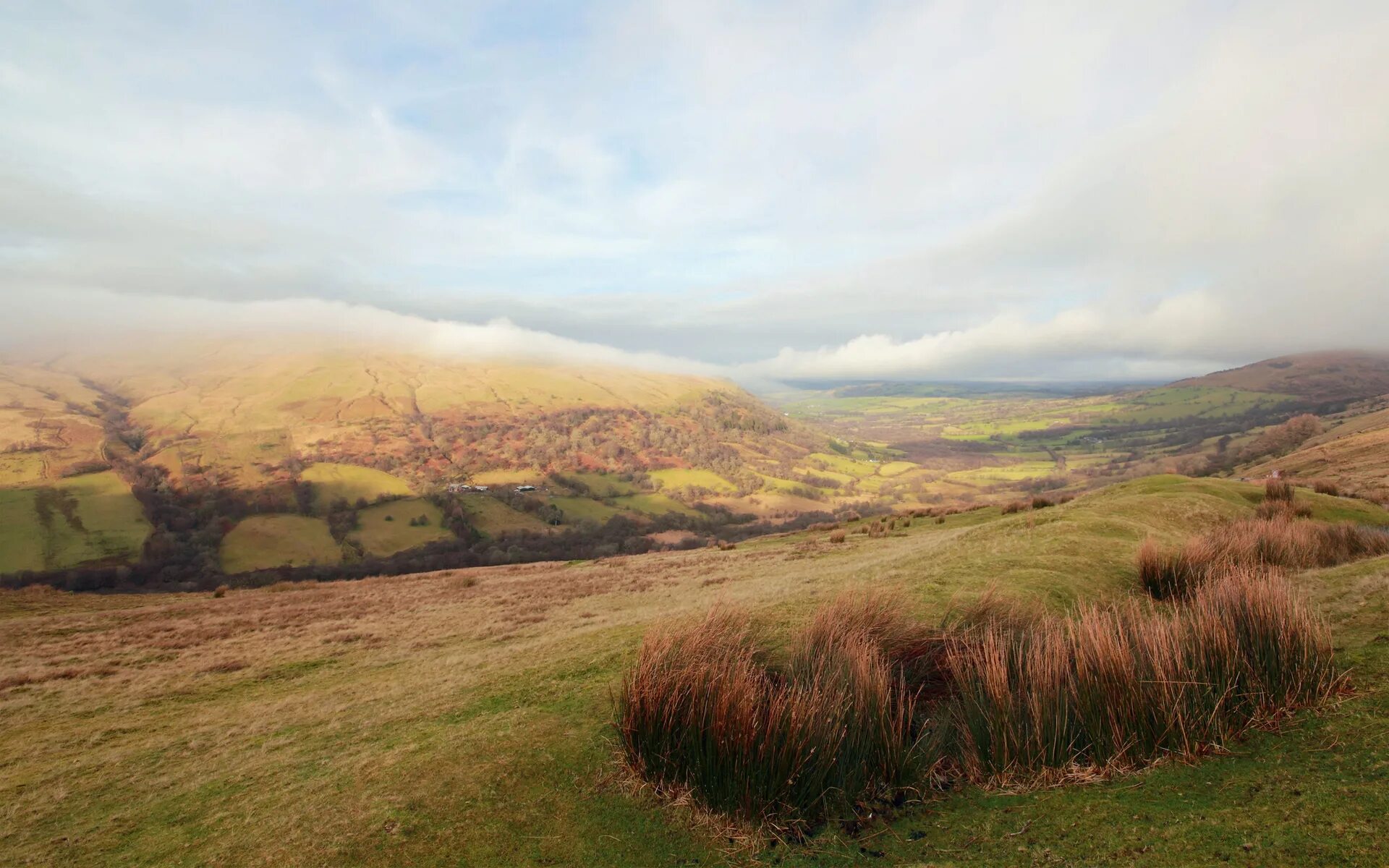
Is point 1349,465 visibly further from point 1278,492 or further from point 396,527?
point 396,527

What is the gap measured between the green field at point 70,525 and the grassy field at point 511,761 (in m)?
91.0

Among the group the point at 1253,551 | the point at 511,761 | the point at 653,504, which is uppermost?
the point at 1253,551

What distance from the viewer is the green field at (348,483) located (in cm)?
11081

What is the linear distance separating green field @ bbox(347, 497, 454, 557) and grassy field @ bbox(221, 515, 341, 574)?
487 cm

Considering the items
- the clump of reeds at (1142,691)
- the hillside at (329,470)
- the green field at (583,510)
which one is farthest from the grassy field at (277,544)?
the clump of reeds at (1142,691)

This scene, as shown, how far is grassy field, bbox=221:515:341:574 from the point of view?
84.7 m

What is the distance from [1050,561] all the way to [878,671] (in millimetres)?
9167

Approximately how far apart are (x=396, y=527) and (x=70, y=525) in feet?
151

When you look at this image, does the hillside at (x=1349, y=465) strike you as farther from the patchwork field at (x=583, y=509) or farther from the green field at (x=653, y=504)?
the patchwork field at (x=583, y=509)

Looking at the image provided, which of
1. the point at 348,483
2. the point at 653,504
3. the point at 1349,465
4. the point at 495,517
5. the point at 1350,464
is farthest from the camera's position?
the point at 653,504

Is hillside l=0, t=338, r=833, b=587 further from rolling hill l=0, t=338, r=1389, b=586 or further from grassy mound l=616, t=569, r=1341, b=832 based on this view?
grassy mound l=616, t=569, r=1341, b=832

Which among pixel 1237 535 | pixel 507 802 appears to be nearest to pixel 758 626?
pixel 507 802

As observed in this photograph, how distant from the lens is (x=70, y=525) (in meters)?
86.8

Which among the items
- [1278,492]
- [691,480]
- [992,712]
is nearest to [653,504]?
[691,480]
